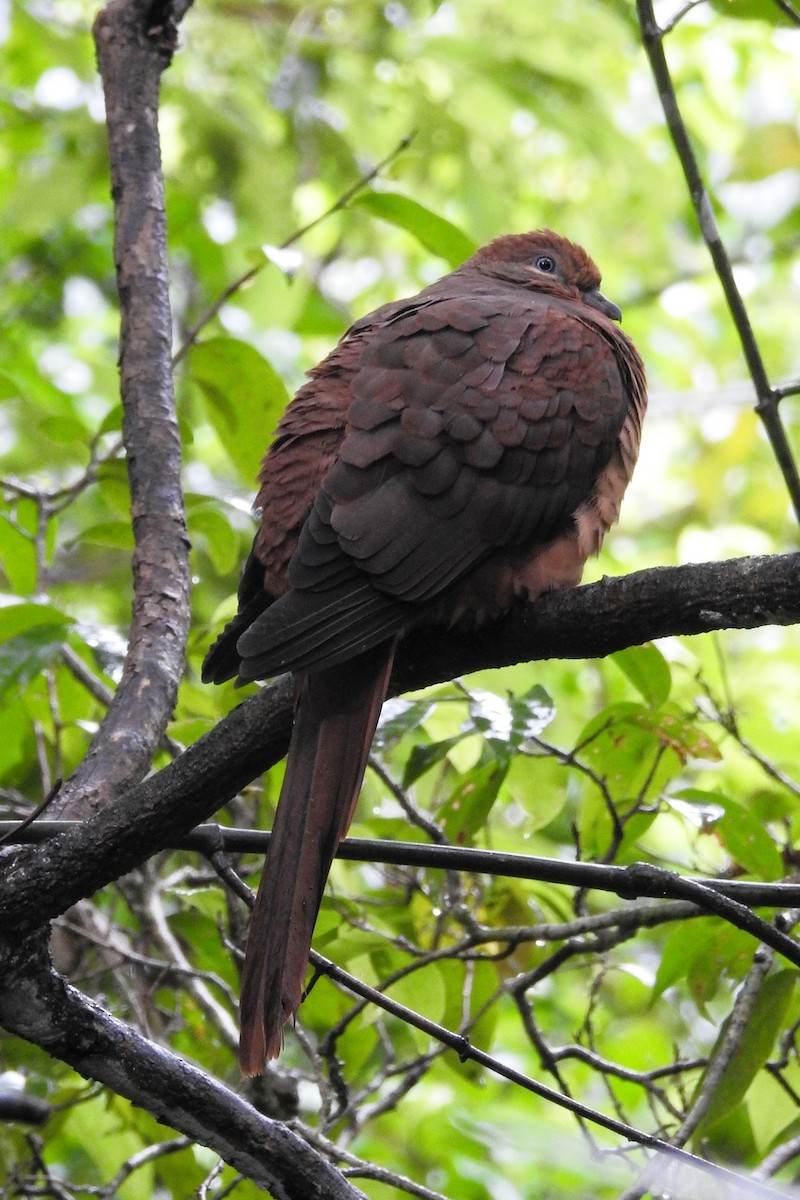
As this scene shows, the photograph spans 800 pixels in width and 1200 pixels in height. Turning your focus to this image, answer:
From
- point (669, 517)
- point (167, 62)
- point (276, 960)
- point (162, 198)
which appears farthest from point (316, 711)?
point (669, 517)

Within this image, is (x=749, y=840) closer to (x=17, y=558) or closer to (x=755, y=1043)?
(x=755, y=1043)

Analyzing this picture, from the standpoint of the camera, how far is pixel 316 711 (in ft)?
7.42

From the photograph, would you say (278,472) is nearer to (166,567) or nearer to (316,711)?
(166,567)

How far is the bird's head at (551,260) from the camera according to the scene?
12.9 ft

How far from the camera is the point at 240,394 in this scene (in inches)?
128

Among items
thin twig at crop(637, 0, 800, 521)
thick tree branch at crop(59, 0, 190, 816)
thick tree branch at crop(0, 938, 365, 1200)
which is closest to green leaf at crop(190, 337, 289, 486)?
thick tree branch at crop(59, 0, 190, 816)

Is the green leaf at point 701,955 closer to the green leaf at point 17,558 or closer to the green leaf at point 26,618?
the green leaf at point 26,618

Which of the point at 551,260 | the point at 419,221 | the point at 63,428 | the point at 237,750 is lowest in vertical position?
the point at 237,750

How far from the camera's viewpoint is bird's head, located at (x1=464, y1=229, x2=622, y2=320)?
3.92 metres

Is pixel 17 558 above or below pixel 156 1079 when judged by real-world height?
above

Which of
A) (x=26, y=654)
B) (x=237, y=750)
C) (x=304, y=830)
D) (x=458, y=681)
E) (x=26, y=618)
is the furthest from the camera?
(x=458, y=681)

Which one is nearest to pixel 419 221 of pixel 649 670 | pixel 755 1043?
pixel 649 670

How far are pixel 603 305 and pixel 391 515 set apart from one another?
171 centimetres

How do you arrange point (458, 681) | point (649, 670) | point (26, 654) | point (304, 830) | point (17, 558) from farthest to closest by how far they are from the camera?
1. point (17, 558)
2. point (458, 681)
3. point (649, 670)
4. point (26, 654)
5. point (304, 830)
